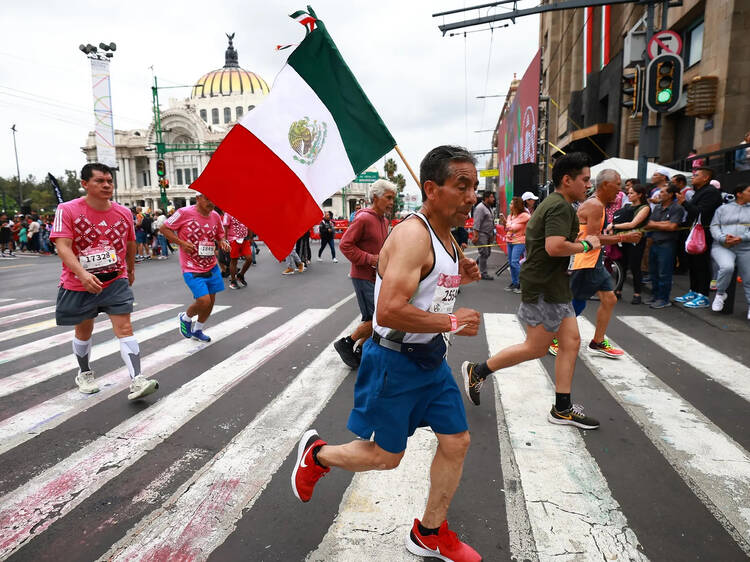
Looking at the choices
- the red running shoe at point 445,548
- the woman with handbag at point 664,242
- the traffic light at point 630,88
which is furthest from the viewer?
the traffic light at point 630,88

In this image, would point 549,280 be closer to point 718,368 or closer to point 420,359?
point 420,359

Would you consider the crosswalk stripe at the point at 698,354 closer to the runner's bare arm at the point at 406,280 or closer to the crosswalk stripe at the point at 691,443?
the crosswalk stripe at the point at 691,443

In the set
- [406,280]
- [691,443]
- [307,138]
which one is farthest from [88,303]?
[691,443]

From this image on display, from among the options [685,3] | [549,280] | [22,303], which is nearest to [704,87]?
[685,3]

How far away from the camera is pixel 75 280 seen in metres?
3.89

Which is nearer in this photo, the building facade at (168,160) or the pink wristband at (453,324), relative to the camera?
the pink wristband at (453,324)

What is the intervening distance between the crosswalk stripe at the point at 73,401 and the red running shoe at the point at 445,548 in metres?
2.90

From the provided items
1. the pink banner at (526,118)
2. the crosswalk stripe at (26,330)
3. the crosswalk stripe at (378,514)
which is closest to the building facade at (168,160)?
the pink banner at (526,118)

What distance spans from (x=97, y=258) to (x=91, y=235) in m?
0.20

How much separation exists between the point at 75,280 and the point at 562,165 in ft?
13.1

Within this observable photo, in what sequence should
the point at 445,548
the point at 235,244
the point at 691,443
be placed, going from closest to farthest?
1. the point at 445,548
2. the point at 691,443
3. the point at 235,244

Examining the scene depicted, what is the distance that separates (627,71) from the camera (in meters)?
11.5

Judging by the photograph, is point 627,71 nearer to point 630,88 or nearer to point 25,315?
point 630,88

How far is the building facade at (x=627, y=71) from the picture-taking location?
11789 millimetres
